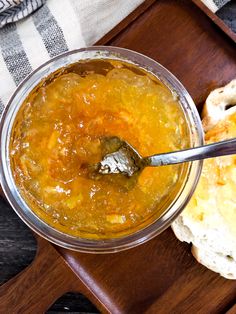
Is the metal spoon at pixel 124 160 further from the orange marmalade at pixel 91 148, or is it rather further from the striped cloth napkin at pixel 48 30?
the striped cloth napkin at pixel 48 30

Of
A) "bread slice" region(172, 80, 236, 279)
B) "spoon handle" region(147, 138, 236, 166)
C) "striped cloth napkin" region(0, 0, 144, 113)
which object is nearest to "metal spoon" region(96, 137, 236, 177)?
"spoon handle" region(147, 138, 236, 166)

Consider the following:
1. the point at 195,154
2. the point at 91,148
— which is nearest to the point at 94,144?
the point at 91,148

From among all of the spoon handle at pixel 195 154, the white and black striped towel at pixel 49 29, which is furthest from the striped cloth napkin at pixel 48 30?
the spoon handle at pixel 195 154

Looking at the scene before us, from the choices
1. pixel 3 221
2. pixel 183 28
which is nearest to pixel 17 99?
pixel 3 221

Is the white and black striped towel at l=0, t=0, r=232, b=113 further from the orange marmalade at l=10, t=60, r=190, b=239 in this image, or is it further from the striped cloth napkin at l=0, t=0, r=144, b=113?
Answer: the orange marmalade at l=10, t=60, r=190, b=239

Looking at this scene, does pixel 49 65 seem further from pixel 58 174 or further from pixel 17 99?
pixel 58 174

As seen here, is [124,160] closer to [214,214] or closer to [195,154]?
[195,154]
